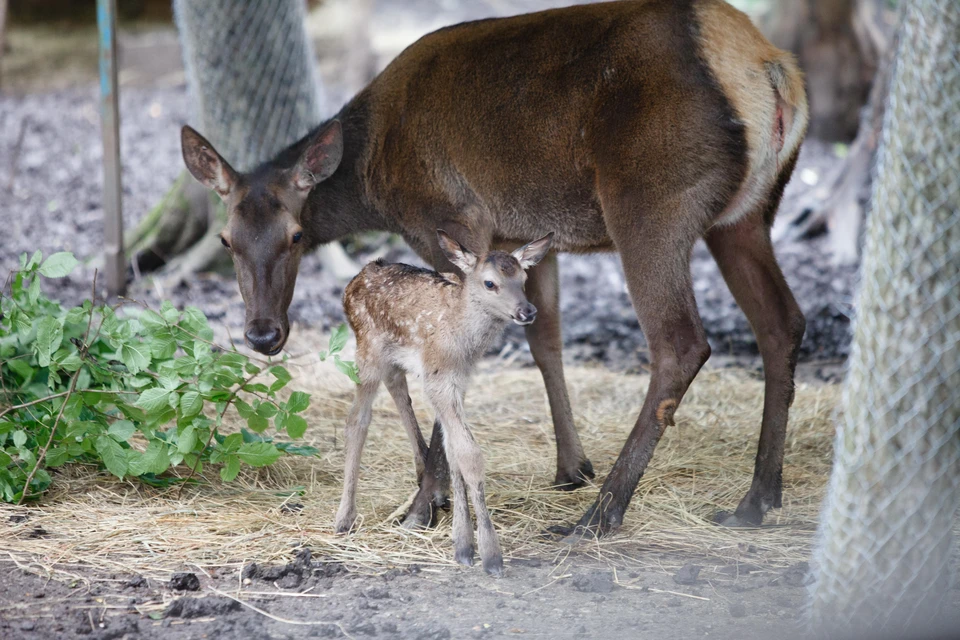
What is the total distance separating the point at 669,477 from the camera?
507 cm

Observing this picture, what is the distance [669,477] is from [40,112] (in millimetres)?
9287

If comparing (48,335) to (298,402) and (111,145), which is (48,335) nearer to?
(298,402)

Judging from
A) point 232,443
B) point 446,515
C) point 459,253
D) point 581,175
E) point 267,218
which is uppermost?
point 581,175

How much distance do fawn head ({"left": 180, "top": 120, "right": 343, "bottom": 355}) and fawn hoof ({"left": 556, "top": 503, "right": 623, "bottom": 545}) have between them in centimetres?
164

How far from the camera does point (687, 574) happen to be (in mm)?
3824

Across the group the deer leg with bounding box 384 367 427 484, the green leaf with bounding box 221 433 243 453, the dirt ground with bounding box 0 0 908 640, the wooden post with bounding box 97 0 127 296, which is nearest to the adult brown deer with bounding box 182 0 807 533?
the deer leg with bounding box 384 367 427 484

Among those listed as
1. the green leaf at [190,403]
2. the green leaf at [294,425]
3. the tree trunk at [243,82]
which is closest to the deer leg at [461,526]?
the green leaf at [294,425]

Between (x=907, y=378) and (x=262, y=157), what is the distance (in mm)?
6229

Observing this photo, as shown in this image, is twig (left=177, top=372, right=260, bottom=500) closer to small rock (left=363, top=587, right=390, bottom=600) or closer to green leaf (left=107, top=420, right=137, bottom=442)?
green leaf (left=107, top=420, right=137, bottom=442)

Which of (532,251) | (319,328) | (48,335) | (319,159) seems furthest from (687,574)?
(319,328)

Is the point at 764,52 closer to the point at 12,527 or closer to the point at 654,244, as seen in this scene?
the point at 654,244

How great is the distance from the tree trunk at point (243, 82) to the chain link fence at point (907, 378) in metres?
5.86

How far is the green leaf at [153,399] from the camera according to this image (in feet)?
14.2

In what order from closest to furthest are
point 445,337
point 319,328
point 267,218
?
1. point 445,337
2. point 267,218
3. point 319,328
